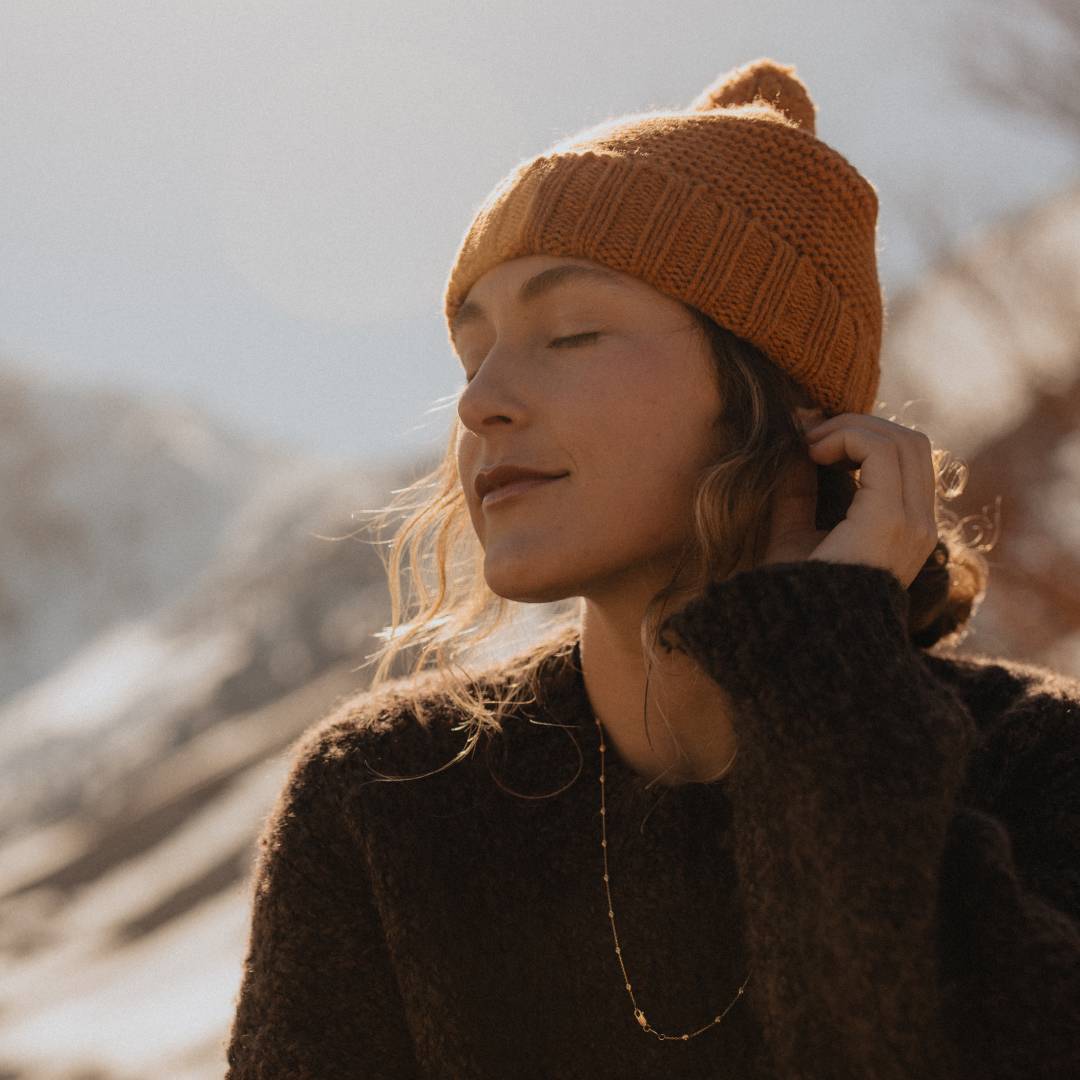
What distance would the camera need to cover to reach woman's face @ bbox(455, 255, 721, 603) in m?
1.91

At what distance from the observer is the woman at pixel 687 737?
1.56 meters

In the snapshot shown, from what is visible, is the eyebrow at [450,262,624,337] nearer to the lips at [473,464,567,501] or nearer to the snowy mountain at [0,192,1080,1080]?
the lips at [473,464,567,501]

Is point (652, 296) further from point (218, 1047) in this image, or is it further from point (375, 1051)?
point (218, 1047)

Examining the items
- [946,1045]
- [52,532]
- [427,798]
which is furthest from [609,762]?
[52,532]

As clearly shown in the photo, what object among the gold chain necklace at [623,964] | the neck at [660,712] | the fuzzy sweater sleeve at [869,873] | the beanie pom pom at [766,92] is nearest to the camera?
the fuzzy sweater sleeve at [869,873]

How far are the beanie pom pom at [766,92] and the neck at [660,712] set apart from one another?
47.4 inches

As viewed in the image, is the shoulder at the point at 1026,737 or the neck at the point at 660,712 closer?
the shoulder at the point at 1026,737

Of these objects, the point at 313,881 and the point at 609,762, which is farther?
the point at 609,762

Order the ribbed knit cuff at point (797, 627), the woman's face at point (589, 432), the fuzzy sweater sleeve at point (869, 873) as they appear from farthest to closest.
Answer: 1. the woman's face at point (589, 432)
2. the ribbed knit cuff at point (797, 627)
3. the fuzzy sweater sleeve at point (869, 873)

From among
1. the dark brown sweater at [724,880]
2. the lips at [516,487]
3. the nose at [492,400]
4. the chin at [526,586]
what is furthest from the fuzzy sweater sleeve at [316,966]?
the nose at [492,400]

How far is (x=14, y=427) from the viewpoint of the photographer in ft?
179

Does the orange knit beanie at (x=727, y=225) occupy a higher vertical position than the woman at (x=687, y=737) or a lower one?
higher

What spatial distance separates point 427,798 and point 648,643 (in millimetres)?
506

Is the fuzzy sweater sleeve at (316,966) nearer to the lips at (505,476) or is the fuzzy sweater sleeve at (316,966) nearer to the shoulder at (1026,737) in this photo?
the lips at (505,476)
